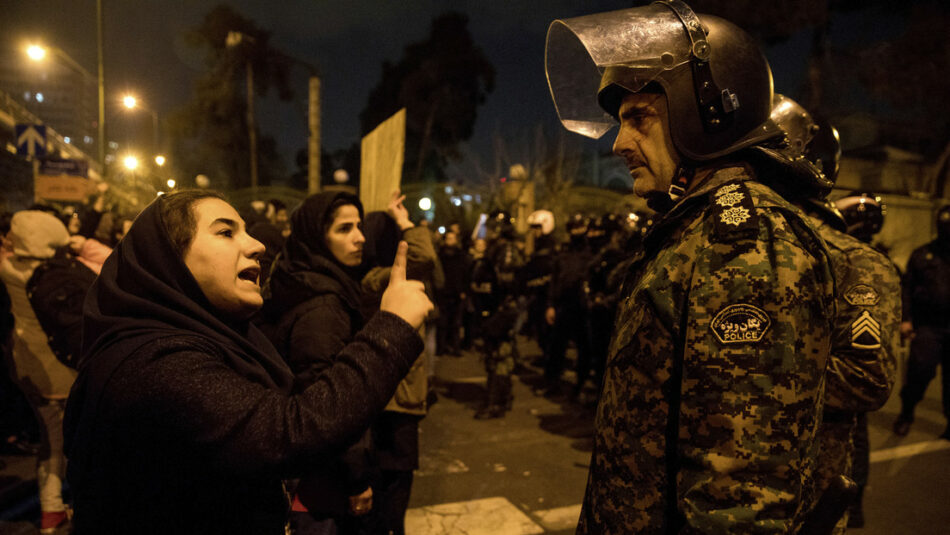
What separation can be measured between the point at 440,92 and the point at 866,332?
29.2 metres

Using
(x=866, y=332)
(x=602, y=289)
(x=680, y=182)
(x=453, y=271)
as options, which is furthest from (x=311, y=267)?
(x=453, y=271)

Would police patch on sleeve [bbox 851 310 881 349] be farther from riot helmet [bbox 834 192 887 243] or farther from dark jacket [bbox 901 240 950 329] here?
dark jacket [bbox 901 240 950 329]

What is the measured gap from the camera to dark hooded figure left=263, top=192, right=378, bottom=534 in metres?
2.32

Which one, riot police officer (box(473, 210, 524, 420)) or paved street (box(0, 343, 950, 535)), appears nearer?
paved street (box(0, 343, 950, 535))

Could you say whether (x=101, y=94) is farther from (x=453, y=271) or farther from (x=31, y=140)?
(x=453, y=271)

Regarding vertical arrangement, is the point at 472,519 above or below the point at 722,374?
below

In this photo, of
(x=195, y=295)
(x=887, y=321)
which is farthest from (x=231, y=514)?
(x=887, y=321)

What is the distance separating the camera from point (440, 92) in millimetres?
29469

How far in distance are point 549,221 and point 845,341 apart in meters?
7.47

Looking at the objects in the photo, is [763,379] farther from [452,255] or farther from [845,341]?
[452,255]

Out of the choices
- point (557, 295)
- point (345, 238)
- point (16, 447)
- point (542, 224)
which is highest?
point (542, 224)

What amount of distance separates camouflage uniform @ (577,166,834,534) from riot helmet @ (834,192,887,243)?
9.11 feet

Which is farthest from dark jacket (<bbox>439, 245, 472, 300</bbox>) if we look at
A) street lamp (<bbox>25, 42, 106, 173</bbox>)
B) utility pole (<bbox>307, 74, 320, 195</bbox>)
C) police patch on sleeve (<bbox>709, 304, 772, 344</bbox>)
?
street lamp (<bbox>25, 42, 106, 173</bbox>)

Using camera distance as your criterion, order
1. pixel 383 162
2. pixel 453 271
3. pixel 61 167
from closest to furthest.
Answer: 1. pixel 383 162
2. pixel 453 271
3. pixel 61 167
